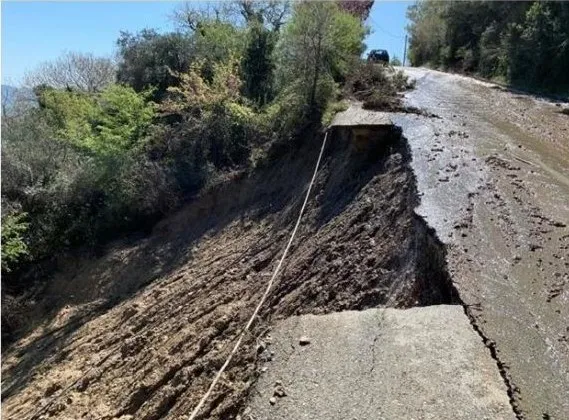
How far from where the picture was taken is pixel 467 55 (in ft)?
74.3

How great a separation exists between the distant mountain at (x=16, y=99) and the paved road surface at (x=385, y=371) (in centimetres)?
2342

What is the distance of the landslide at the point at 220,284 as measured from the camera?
5.17 meters

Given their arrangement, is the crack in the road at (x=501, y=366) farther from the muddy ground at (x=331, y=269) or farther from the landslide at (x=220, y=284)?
the landslide at (x=220, y=284)

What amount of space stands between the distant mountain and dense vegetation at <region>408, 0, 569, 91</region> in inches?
803

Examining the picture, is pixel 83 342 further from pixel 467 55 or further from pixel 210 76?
pixel 467 55

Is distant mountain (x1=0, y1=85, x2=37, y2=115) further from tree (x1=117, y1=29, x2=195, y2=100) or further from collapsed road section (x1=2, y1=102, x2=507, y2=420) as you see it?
collapsed road section (x1=2, y1=102, x2=507, y2=420)

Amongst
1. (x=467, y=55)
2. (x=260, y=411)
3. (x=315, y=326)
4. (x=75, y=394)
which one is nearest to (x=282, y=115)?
(x=75, y=394)

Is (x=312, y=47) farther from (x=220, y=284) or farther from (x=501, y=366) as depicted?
(x=501, y=366)

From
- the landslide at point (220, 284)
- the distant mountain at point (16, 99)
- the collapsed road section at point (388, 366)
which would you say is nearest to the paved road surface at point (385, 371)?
the collapsed road section at point (388, 366)

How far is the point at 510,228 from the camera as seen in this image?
18.0ft

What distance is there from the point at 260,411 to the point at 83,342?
20.1ft

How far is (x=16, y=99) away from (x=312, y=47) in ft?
74.4

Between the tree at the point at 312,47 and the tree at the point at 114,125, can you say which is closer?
the tree at the point at 312,47

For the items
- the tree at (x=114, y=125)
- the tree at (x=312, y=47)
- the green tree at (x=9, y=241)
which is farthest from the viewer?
the tree at (x=114, y=125)
